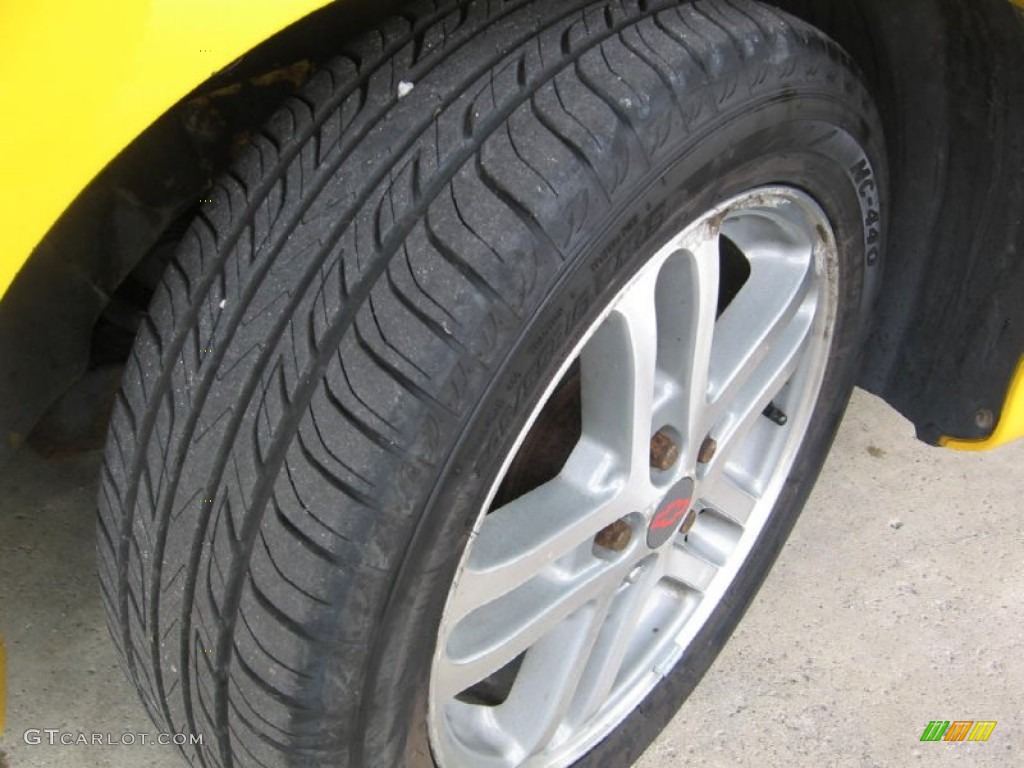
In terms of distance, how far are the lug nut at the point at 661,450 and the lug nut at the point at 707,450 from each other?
5.3 inches

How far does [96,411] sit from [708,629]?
3.72 feet

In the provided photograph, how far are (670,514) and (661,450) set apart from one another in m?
0.13

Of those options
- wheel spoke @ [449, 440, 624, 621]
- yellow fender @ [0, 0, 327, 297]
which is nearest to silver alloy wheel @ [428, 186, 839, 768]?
wheel spoke @ [449, 440, 624, 621]

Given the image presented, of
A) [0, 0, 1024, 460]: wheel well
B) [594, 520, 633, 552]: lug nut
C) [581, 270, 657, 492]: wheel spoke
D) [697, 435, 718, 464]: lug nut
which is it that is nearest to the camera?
[0, 0, 1024, 460]: wheel well

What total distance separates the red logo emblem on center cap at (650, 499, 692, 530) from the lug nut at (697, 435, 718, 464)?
0.07 m

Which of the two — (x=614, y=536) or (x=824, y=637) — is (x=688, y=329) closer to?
(x=614, y=536)

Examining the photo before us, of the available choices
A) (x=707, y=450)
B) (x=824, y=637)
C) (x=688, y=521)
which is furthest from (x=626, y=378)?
(x=824, y=637)

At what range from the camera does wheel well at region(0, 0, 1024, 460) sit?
1183 mm

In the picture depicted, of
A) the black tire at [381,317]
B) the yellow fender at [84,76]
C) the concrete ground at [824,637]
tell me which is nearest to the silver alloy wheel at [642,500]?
the black tire at [381,317]

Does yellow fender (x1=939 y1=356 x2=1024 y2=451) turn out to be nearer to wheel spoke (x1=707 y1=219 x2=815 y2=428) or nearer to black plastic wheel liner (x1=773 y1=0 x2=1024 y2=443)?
black plastic wheel liner (x1=773 y1=0 x2=1024 y2=443)

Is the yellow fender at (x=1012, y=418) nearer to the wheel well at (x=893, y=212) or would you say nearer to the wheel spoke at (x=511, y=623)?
the wheel well at (x=893, y=212)

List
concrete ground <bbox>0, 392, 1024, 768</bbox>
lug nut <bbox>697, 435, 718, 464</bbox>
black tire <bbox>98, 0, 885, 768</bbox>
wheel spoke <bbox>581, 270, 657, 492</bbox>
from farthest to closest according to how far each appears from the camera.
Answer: concrete ground <bbox>0, 392, 1024, 768</bbox> → lug nut <bbox>697, 435, 718, 464</bbox> → wheel spoke <bbox>581, 270, 657, 492</bbox> → black tire <bbox>98, 0, 885, 768</bbox>

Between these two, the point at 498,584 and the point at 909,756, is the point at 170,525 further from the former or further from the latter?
the point at 909,756

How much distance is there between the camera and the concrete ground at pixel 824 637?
6.30ft
